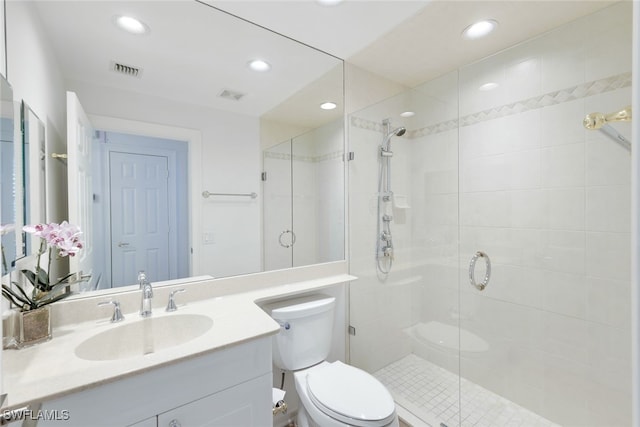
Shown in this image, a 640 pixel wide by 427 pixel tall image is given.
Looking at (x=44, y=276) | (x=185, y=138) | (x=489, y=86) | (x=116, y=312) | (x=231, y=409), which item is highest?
(x=489, y=86)

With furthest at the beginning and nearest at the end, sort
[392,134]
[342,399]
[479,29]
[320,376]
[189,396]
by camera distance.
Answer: [392,134], [479,29], [320,376], [342,399], [189,396]

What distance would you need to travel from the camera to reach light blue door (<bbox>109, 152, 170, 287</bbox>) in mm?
1255

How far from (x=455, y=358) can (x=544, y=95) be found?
1.82m

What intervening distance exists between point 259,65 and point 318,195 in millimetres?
907

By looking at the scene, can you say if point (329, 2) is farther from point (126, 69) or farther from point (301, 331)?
point (301, 331)

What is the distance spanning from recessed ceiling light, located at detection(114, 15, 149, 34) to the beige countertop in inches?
52.2

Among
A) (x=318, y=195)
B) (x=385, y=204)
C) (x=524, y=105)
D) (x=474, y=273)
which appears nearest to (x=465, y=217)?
(x=474, y=273)

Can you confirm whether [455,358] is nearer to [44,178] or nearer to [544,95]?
[544,95]

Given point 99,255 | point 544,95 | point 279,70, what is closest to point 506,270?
point 544,95

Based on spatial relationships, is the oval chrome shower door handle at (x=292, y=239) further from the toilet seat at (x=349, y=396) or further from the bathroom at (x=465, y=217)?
the toilet seat at (x=349, y=396)

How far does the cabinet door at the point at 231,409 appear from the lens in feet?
2.94

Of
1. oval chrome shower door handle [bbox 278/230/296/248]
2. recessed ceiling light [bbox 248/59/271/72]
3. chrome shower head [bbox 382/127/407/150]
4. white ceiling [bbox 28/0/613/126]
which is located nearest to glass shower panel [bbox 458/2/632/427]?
white ceiling [bbox 28/0/613/126]

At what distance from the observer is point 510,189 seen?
1854 millimetres

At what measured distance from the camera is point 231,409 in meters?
0.98
